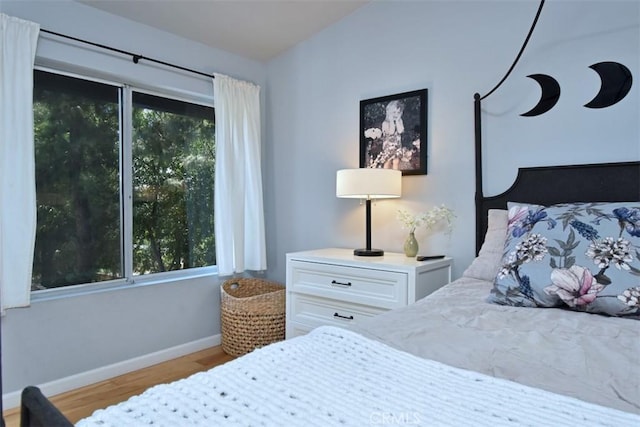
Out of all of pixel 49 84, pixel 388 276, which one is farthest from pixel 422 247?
pixel 49 84

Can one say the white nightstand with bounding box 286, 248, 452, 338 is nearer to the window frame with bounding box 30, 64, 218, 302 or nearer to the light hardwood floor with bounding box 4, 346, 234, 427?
the light hardwood floor with bounding box 4, 346, 234, 427

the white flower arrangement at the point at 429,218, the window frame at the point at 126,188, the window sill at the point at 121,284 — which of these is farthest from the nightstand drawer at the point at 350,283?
the window frame at the point at 126,188

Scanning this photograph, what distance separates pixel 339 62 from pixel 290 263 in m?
1.54

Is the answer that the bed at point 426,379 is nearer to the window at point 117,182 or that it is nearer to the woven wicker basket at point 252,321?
the woven wicker basket at point 252,321

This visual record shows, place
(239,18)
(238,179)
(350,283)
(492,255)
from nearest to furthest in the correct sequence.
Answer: (492,255), (350,283), (239,18), (238,179)

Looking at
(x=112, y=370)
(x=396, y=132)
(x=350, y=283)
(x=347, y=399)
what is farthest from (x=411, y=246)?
(x=112, y=370)

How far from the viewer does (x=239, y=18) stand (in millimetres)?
2809

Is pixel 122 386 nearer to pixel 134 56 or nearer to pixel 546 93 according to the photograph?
pixel 134 56

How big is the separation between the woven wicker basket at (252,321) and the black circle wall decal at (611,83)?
2227 millimetres

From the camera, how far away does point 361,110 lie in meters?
2.92

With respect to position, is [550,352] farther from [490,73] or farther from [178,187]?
[178,187]

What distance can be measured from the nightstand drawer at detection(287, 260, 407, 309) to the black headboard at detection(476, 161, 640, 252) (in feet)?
1.89

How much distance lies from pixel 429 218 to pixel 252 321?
4.62 ft

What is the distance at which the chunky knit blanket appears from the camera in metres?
0.60
